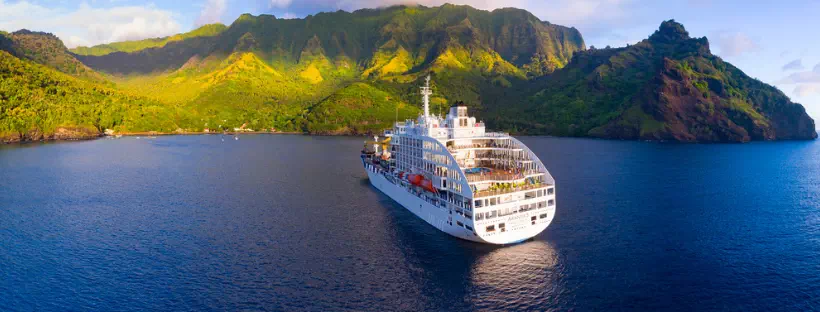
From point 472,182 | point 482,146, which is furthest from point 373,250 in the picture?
point 482,146

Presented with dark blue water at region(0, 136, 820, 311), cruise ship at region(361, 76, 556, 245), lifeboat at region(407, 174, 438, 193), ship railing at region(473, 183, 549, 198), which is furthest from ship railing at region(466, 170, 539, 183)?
dark blue water at region(0, 136, 820, 311)

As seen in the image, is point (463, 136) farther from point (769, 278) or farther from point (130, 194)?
point (130, 194)

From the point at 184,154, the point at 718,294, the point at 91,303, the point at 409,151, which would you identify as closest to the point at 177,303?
the point at 91,303

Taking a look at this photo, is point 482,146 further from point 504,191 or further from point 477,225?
point 477,225

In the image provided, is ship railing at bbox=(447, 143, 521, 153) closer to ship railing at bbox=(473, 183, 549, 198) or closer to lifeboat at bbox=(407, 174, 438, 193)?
lifeboat at bbox=(407, 174, 438, 193)

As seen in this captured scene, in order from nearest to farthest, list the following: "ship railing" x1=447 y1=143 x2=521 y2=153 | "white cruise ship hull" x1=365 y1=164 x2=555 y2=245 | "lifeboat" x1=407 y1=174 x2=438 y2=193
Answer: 1. "white cruise ship hull" x1=365 y1=164 x2=555 y2=245
2. "lifeboat" x1=407 y1=174 x2=438 y2=193
3. "ship railing" x1=447 y1=143 x2=521 y2=153

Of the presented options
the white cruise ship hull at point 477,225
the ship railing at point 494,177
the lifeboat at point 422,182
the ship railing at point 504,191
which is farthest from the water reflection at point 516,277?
the lifeboat at point 422,182
